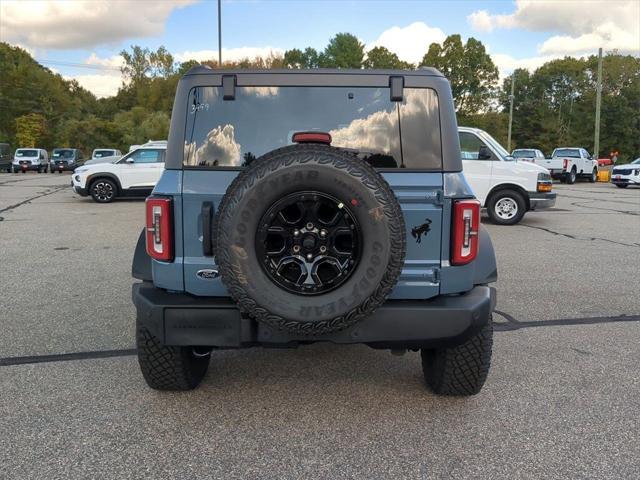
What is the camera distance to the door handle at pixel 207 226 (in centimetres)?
302

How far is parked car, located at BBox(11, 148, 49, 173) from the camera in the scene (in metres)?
40.6

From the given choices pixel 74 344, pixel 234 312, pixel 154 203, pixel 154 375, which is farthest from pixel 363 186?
pixel 74 344

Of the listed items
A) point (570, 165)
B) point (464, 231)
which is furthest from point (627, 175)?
point (464, 231)

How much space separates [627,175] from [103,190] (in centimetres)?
2210

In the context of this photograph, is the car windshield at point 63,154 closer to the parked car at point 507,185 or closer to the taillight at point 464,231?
the parked car at point 507,185

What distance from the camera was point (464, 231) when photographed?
3086 mm

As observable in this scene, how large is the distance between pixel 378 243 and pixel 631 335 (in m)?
3.24

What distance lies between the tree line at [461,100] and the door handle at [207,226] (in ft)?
192

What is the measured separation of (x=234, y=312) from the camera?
2951mm

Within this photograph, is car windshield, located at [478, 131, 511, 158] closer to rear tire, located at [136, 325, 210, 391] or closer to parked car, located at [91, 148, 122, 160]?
rear tire, located at [136, 325, 210, 391]

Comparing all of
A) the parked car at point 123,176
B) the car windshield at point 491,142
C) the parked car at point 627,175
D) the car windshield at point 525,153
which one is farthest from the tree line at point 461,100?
the car windshield at point 491,142

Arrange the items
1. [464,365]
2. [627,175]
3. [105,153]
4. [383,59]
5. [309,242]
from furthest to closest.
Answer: [383,59], [105,153], [627,175], [464,365], [309,242]

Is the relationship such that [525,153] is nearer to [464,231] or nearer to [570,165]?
[570,165]

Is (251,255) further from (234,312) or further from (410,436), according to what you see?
(410,436)
